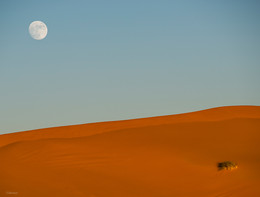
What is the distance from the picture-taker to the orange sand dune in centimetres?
1027

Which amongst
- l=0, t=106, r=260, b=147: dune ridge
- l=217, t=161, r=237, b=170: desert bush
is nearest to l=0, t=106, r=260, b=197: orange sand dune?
l=217, t=161, r=237, b=170: desert bush

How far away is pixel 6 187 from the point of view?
35.5 feet

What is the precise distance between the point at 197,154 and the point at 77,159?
6406mm

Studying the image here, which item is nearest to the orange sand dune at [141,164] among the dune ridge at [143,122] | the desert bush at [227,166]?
the desert bush at [227,166]

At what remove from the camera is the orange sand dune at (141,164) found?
10.3 m

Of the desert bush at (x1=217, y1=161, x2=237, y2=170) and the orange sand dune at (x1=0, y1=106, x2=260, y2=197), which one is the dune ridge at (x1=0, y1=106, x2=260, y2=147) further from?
the desert bush at (x1=217, y1=161, x2=237, y2=170)

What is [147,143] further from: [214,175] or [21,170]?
[21,170]

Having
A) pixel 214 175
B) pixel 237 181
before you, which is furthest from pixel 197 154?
pixel 237 181

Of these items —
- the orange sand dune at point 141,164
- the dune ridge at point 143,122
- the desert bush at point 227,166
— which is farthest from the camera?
the dune ridge at point 143,122

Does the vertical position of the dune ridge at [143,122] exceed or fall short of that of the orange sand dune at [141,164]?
it exceeds it

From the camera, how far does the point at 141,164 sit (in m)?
13.2

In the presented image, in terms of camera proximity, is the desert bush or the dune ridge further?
the dune ridge

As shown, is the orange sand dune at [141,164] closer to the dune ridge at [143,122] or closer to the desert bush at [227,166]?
the desert bush at [227,166]

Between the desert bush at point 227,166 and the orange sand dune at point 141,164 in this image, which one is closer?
the orange sand dune at point 141,164
